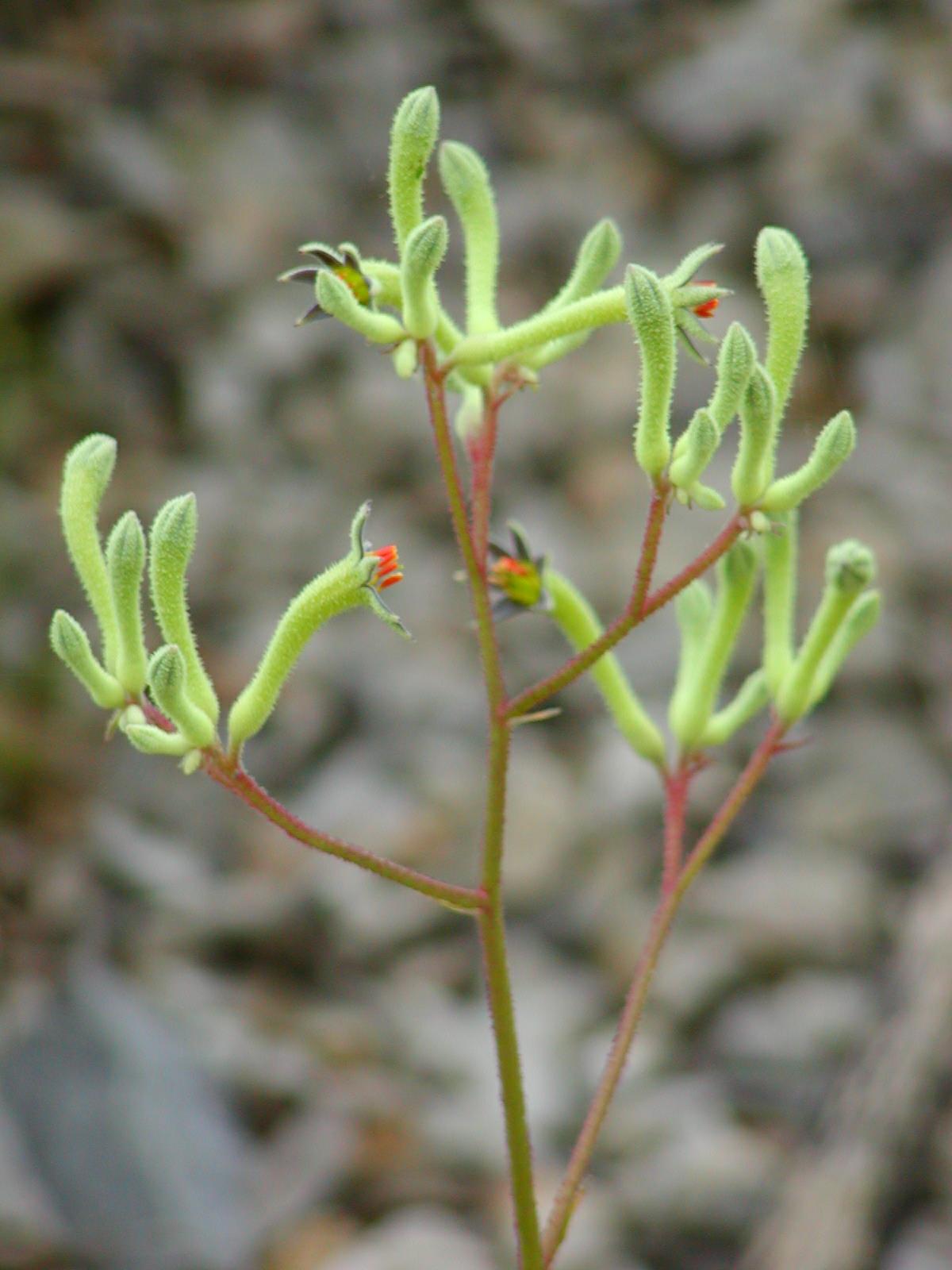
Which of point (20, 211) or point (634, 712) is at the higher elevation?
point (20, 211)

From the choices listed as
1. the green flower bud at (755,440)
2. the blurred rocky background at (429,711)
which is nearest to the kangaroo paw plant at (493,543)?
the green flower bud at (755,440)

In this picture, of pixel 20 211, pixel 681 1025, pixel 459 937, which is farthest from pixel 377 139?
pixel 681 1025

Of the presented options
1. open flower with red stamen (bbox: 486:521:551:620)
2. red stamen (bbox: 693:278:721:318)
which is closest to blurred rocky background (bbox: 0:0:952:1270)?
open flower with red stamen (bbox: 486:521:551:620)

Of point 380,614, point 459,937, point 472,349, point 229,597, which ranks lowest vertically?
point 380,614

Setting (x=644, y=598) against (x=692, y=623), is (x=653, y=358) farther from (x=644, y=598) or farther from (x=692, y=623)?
(x=692, y=623)

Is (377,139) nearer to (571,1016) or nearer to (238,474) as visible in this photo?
(238,474)

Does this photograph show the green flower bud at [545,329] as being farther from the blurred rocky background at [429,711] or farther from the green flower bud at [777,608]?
the blurred rocky background at [429,711]

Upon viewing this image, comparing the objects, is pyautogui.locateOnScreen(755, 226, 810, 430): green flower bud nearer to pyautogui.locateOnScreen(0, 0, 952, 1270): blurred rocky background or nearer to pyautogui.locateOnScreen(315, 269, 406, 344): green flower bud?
pyautogui.locateOnScreen(315, 269, 406, 344): green flower bud
